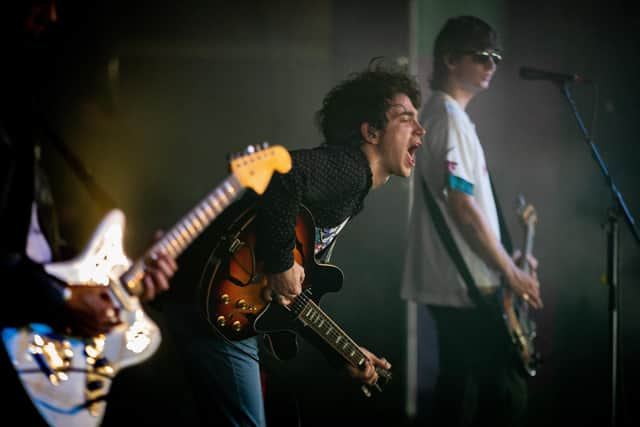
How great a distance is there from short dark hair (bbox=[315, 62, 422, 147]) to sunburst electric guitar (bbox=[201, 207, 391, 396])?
396 millimetres

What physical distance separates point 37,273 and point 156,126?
1226 mm

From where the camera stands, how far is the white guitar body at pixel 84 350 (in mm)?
1543

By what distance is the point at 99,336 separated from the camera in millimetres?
1673

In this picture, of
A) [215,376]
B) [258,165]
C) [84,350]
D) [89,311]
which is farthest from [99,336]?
[258,165]

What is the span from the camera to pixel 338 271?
6.44 ft

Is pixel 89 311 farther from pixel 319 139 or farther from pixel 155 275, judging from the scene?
pixel 319 139

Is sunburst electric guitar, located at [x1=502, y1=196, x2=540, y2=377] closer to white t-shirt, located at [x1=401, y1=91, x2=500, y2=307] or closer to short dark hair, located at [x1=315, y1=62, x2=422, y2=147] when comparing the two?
white t-shirt, located at [x1=401, y1=91, x2=500, y2=307]

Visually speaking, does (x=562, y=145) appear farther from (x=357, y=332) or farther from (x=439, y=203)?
(x=357, y=332)

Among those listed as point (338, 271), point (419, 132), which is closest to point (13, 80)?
point (338, 271)

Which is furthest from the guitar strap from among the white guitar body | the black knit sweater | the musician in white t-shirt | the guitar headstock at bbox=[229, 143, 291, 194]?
the white guitar body

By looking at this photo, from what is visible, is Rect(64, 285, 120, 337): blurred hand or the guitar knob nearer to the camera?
Rect(64, 285, 120, 337): blurred hand

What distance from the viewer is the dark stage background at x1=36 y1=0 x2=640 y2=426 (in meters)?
2.48

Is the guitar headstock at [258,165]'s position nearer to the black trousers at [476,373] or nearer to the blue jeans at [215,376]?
the blue jeans at [215,376]

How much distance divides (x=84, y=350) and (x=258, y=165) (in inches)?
27.4
